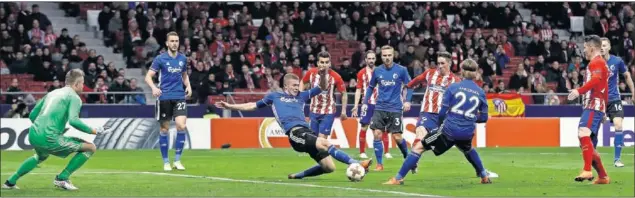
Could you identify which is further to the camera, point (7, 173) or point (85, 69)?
point (85, 69)

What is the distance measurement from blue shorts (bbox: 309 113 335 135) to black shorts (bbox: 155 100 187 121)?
7.91 ft

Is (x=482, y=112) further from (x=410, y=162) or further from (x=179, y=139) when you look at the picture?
(x=179, y=139)

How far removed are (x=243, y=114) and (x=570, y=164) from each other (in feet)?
37.2

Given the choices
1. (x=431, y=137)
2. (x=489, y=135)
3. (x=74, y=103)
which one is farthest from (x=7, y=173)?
(x=489, y=135)

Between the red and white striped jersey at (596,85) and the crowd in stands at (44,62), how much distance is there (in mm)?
15421

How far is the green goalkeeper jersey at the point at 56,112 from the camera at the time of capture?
14977 millimetres

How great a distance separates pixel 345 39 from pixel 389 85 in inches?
638

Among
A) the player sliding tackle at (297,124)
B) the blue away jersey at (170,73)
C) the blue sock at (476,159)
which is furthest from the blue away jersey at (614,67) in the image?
the blue away jersey at (170,73)

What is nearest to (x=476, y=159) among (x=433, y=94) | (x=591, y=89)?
(x=591, y=89)

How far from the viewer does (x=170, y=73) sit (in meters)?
19.8

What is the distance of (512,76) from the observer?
111 feet

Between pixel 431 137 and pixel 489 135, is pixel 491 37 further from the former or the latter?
pixel 431 137

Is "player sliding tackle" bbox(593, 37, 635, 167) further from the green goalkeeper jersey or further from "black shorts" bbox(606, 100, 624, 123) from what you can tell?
the green goalkeeper jersey

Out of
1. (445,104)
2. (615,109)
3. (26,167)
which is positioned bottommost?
(615,109)
